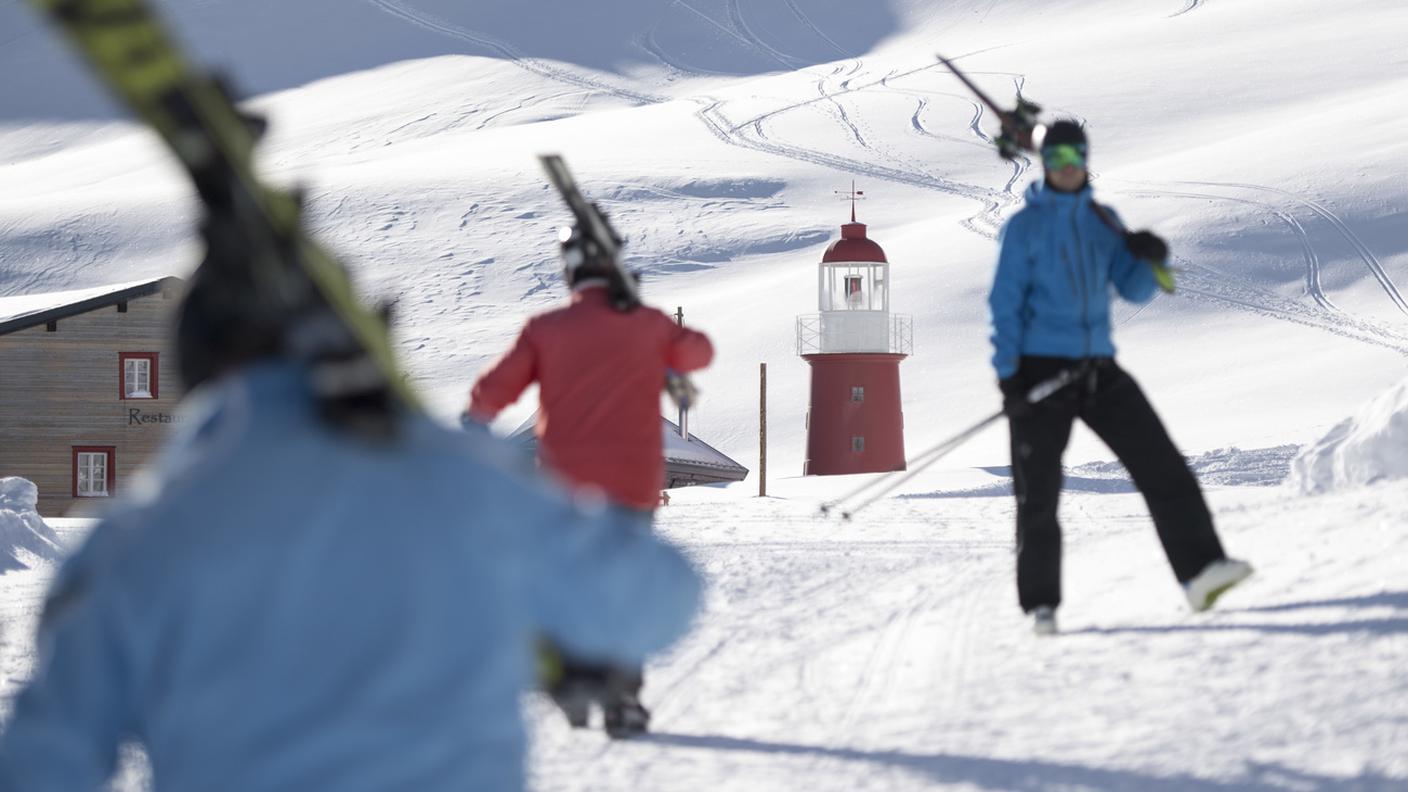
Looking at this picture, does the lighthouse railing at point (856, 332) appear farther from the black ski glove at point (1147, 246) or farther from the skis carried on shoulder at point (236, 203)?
the skis carried on shoulder at point (236, 203)

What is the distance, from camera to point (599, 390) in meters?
5.08

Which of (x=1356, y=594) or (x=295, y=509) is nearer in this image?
(x=295, y=509)

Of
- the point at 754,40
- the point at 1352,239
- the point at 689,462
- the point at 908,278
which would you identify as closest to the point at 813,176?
the point at 908,278

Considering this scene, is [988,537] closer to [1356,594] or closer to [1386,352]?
[1356,594]

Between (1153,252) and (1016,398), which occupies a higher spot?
(1153,252)

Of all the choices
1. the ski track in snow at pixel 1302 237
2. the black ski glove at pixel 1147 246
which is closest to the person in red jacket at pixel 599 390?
the black ski glove at pixel 1147 246

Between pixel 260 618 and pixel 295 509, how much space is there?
94 mm

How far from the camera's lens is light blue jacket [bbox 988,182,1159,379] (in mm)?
5855

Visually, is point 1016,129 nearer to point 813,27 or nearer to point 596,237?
point 596,237

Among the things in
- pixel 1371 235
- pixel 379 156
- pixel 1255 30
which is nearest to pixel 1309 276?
pixel 1371 235

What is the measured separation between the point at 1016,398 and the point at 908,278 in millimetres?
43041

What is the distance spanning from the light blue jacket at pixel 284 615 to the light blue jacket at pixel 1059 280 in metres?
4.52

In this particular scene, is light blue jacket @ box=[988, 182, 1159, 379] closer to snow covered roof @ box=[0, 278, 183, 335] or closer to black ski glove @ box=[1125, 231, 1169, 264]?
black ski glove @ box=[1125, 231, 1169, 264]

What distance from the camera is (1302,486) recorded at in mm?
11359
